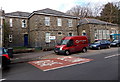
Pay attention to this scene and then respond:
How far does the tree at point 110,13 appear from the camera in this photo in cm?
4406

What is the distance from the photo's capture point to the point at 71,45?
44.1ft

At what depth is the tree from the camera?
145 ft

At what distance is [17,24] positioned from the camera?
75.4 ft

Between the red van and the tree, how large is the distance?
35264 mm

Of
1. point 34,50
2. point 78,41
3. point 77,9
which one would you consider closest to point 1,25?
point 34,50

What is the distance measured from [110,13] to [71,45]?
40.0 meters

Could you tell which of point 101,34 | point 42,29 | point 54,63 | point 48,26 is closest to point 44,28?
point 42,29

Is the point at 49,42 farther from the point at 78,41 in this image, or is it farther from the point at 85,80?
the point at 85,80

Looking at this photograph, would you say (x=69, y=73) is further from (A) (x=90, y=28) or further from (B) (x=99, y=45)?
(A) (x=90, y=28)

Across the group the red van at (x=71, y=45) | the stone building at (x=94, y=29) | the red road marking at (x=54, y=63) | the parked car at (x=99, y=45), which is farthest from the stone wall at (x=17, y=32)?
the parked car at (x=99, y=45)

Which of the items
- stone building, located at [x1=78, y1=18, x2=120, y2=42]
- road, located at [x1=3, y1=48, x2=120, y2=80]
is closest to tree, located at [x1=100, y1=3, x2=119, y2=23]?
stone building, located at [x1=78, y1=18, x2=120, y2=42]

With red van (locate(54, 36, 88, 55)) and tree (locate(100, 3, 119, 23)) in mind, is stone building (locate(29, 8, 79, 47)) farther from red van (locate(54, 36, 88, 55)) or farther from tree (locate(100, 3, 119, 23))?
tree (locate(100, 3, 119, 23))

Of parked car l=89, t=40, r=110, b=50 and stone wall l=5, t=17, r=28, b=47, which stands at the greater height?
stone wall l=5, t=17, r=28, b=47

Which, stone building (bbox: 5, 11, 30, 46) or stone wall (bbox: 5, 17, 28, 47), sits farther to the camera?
stone wall (bbox: 5, 17, 28, 47)
